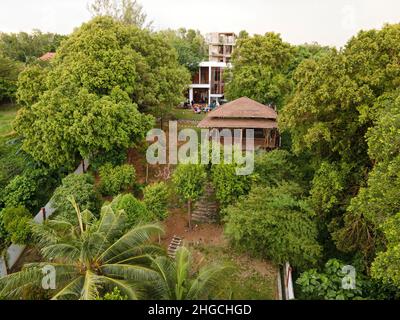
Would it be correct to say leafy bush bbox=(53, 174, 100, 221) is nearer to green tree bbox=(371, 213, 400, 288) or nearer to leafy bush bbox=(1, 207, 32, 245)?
leafy bush bbox=(1, 207, 32, 245)

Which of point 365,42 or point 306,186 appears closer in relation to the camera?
point 365,42

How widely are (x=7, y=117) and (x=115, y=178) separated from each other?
696 inches

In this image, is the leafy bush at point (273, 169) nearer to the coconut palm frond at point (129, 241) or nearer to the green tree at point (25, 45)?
the coconut palm frond at point (129, 241)

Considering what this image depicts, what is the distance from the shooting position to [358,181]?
14.1m

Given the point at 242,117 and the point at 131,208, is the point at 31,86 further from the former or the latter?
the point at 242,117

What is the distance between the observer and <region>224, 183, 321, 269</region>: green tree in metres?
13.1

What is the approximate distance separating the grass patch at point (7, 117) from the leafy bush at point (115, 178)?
36.3 ft

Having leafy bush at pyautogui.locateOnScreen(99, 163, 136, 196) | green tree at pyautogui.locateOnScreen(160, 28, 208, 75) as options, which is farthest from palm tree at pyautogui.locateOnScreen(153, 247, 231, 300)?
green tree at pyautogui.locateOnScreen(160, 28, 208, 75)

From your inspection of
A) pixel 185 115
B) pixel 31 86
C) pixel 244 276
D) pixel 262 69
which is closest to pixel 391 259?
pixel 244 276

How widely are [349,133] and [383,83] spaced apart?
234 cm

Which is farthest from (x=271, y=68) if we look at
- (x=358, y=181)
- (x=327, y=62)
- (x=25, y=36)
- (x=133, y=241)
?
(x=25, y=36)

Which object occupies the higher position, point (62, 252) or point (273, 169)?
point (273, 169)

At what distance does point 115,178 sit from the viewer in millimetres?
18750

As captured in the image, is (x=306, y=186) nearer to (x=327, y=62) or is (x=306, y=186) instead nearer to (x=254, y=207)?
(x=254, y=207)
